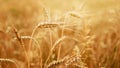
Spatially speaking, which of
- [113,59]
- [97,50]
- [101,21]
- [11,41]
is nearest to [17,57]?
[11,41]

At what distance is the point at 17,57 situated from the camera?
320 centimetres

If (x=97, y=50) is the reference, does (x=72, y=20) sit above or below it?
above

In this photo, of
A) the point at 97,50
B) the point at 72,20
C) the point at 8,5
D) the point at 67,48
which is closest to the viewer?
the point at 72,20

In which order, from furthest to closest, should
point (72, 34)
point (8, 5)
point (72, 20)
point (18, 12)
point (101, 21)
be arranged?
1. point (8, 5)
2. point (18, 12)
3. point (101, 21)
4. point (72, 34)
5. point (72, 20)

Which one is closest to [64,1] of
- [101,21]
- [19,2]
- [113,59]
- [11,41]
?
[19,2]

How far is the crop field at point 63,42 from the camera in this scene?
6.63ft

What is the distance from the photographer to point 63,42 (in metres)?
3.32

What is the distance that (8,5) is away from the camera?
7.08m

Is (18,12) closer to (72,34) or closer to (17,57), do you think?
(72,34)

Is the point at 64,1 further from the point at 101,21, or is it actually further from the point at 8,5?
the point at 101,21

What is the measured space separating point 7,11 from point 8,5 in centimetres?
70

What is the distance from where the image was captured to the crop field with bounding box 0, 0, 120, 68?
6.63ft

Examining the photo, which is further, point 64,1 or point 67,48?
point 64,1

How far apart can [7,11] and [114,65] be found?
13.0ft
